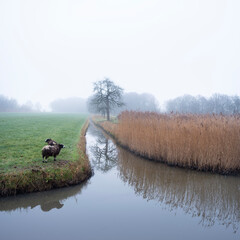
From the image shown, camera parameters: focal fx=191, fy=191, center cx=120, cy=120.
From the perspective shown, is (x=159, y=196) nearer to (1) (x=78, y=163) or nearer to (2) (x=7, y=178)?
(1) (x=78, y=163)

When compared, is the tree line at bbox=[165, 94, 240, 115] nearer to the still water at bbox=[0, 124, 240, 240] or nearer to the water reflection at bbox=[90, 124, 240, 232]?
the water reflection at bbox=[90, 124, 240, 232]

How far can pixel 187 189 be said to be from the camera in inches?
269

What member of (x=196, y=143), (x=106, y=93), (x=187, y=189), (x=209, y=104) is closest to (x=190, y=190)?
(x=187, y=189)

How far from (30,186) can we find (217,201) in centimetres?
592

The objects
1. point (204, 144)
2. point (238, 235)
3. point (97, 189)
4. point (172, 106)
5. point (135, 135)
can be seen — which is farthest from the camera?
point (172, 106)

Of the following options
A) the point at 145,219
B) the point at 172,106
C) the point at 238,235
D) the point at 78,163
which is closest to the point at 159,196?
the point at 145,219

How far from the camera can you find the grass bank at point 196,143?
795cm

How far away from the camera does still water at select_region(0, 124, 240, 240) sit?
14.7 ft

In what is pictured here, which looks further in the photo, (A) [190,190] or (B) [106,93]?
(B) [106,93]

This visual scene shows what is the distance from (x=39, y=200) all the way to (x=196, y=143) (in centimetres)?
657

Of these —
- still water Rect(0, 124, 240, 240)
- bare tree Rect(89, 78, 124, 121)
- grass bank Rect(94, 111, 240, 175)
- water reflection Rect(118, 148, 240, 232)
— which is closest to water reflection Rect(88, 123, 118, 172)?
water reflection Rect(118, 148, 240, 232)

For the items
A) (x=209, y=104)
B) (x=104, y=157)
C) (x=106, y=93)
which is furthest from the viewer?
(x=209, y=104)

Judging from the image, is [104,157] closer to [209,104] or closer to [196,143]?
[196,143]

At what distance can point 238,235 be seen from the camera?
4.41m
